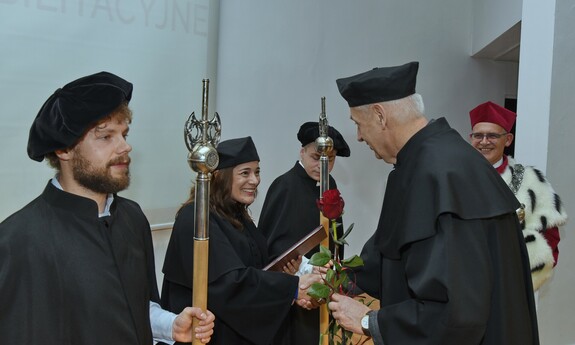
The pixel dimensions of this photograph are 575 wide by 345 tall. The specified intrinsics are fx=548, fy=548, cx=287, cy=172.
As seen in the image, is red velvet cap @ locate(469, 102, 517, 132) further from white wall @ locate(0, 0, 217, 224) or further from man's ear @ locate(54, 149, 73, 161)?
man's ear @ locate(54, 149, 73, 161)

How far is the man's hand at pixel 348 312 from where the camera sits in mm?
2111

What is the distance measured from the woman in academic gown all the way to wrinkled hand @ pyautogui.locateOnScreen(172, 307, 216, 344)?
65cm

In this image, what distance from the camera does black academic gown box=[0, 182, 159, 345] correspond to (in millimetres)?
1619

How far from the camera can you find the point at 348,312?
2125 mm

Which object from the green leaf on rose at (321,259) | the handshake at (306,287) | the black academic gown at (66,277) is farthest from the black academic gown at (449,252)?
the black academic gown at (66,277)

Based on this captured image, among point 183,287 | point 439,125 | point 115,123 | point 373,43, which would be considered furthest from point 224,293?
point 373,43

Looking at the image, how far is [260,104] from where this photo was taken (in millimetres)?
5938

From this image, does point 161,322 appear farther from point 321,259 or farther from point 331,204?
point 331,204

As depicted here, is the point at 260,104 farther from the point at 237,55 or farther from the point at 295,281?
the point at 295,281

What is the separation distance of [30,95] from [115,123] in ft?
7.54

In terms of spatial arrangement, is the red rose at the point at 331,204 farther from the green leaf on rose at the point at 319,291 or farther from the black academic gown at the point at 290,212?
the black academic gown at the point at 290,212

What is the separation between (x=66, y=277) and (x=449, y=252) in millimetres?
1234

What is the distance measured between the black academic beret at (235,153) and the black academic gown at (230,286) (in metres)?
0.34

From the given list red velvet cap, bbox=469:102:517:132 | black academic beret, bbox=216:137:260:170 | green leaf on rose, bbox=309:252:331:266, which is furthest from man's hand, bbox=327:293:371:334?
red velvet cap, bbox=469:102:517:132
